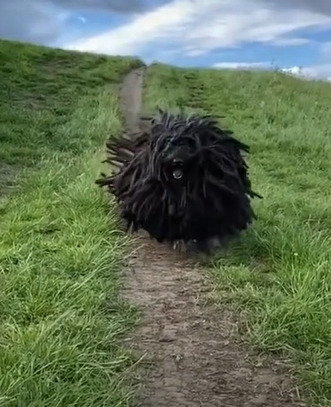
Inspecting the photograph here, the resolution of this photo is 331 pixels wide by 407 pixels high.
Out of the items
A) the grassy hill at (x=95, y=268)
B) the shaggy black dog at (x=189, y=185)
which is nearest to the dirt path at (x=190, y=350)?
the grassy hill at (x=95, y=268)

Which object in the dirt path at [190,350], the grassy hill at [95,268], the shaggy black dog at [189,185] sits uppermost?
the shaggy black dog at [189,185]

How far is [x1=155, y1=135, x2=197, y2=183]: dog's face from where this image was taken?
485 centimetres

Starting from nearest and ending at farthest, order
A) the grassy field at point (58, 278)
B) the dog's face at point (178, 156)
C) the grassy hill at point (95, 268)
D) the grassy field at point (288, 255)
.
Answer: the grassy field at point (58, 278)
the grassy hill at point (95, 268)
the grassy field at point (288, 255)
the dog's face at point (178, 156)

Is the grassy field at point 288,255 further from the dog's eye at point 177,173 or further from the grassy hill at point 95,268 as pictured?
the dog's eye at point 177,173

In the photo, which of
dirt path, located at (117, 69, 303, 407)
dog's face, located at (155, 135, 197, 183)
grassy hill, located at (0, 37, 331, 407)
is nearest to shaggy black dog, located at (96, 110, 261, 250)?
dog's face, located at (155, 135, 197, 183)

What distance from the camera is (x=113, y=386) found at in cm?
316

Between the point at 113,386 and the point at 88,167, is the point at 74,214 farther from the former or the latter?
the point at 113,386

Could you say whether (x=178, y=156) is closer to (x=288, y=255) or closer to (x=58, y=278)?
(x=288, y=255)

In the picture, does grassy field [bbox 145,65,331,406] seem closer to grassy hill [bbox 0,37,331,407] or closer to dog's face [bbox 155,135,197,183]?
grassy hill [bbox 0,37,331,407]

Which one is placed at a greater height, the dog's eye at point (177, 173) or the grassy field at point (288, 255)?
the dog's eye at point (177, 173)

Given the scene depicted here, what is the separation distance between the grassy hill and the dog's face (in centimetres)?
56

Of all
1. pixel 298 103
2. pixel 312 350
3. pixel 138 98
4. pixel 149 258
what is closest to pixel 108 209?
pixel 149 258

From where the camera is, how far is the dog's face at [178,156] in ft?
15.9

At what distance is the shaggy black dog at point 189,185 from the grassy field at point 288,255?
21cm
